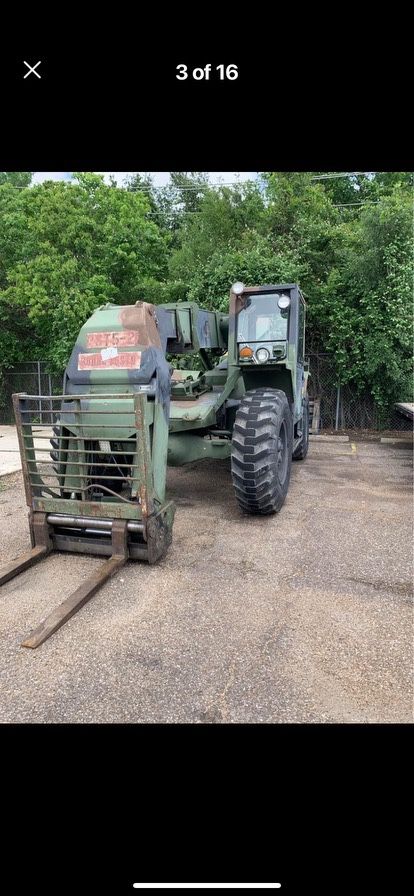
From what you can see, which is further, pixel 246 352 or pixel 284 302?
pixel 246 352

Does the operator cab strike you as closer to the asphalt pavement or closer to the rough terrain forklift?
the rough terrain forklift

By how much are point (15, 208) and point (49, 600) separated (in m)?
15.0

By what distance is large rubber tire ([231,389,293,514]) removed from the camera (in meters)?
5.30

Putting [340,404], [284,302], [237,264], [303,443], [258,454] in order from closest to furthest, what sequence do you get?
[258,454], [284,302], [303,443], [237,264], [340,404]

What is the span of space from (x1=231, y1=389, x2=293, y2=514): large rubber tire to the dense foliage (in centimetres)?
650

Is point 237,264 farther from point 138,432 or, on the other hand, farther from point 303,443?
point 138,432

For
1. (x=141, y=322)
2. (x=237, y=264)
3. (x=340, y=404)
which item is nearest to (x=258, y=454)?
(x=141, y=322)

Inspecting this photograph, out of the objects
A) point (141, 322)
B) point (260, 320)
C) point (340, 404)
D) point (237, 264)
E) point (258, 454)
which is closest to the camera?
point (141, 322)

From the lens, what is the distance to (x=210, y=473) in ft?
26.5

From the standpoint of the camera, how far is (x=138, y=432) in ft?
13.3

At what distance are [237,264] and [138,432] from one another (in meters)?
9.32

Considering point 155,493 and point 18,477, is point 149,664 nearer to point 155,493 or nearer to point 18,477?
point 155,493

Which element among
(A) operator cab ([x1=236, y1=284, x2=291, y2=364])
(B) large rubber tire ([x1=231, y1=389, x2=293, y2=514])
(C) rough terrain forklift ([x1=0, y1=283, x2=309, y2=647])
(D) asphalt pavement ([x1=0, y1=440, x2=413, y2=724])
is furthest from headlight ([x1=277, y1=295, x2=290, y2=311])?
(D) asphalt pavement ([x1=0, y1=440, x2=413, y2=724])

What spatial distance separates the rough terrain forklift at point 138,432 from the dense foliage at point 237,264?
223 inches
